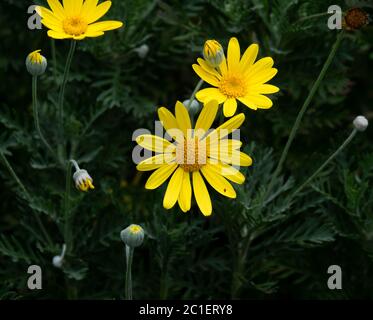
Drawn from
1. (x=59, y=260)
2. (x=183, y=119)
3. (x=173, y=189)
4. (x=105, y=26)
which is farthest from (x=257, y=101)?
(x=59, y=260)

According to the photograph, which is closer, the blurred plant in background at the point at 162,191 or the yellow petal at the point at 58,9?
the yellow petal at the point at 58,9

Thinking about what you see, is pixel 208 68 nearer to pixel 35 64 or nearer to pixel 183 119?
pixel 183 119

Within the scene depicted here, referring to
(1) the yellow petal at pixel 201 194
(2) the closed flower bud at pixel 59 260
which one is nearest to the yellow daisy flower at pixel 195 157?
(1) the yellow petal at pixel 201 194

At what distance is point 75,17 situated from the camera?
165 cm

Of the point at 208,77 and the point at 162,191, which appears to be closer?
the point at 208,77

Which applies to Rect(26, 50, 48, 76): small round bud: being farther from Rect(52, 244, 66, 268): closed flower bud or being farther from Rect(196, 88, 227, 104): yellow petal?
Rect(52, 244, 66, 268): closed flower bud

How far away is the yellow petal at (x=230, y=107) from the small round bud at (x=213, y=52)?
0.30 feet

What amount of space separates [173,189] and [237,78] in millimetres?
305

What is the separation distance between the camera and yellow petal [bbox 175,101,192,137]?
62.2 inches

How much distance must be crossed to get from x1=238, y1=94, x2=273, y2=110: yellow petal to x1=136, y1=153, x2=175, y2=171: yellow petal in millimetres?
208

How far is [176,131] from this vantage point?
1611mm

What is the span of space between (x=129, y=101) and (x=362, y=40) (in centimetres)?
75

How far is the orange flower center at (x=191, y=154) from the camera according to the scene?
1.61m

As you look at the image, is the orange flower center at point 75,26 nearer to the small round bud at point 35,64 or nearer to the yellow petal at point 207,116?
the small round bud at point 35,64
